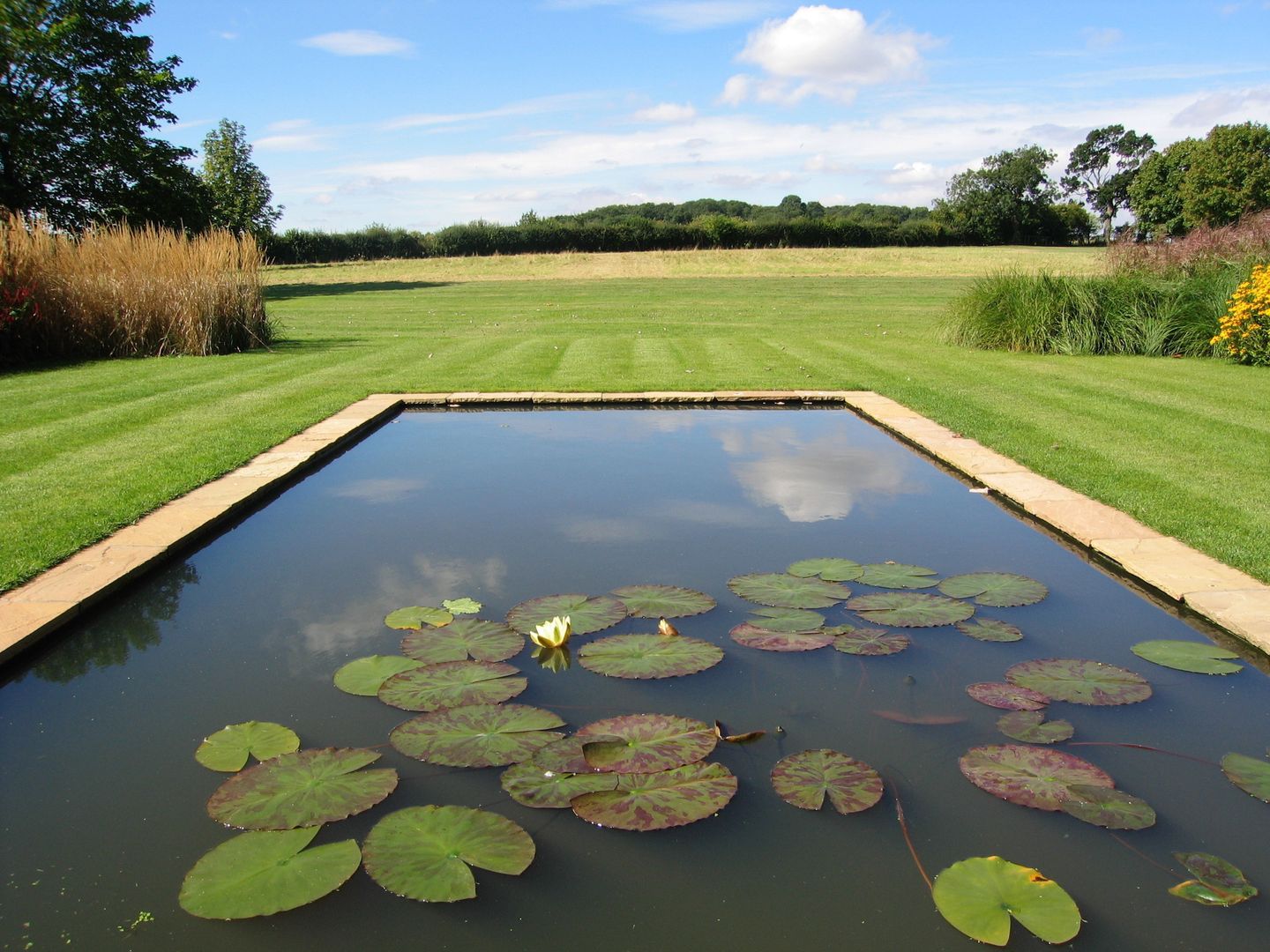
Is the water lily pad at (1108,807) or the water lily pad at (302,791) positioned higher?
the water lily pad at (302,791)

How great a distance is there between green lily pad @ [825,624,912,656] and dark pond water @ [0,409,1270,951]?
4cm

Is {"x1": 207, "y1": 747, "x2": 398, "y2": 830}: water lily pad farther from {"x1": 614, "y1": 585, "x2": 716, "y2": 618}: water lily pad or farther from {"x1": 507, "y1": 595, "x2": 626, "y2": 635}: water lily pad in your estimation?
{"x1": 614, "y1": 585, "x2": 716, "y2": 618}: water lily pad

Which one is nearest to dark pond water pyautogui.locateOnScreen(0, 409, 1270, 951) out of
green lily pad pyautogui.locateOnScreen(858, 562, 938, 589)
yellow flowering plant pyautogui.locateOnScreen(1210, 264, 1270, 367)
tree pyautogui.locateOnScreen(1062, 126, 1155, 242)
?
green lily pad pyautogui.locateOnScreen(858, 562, 938, 589)

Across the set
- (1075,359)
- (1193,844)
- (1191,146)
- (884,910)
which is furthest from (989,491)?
(1191,146)

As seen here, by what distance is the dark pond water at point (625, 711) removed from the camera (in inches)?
67.2

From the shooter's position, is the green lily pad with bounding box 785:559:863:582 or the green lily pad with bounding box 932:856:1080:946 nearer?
the green lily pad with bounding box 932:856:1080:946

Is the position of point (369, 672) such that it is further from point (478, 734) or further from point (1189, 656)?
point (1189, 656)

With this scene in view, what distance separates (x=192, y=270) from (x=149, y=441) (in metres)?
4.94

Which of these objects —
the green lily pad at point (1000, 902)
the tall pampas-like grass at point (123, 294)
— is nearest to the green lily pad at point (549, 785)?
the green lily pad at point (1000, 902)

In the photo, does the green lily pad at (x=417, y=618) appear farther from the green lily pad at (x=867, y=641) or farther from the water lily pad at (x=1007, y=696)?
the water lily pad at (x=1007, y=696)

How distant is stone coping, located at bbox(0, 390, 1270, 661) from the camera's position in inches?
118

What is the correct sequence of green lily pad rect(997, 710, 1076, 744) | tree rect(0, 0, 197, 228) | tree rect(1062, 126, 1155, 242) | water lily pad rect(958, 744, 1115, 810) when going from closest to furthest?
1. water lily pad rect(958, 744, 1115, 810)
2. green lily pad rect(997, 710, 1076, 744)
3. tree rect(0, 0, 197, 228)
4. tree rect(1062, 126, 1155, 242)

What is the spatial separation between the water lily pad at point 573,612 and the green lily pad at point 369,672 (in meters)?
0.41

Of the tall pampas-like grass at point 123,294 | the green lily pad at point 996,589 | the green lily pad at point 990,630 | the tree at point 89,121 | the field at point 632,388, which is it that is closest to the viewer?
the green lily pad at point 990,630
